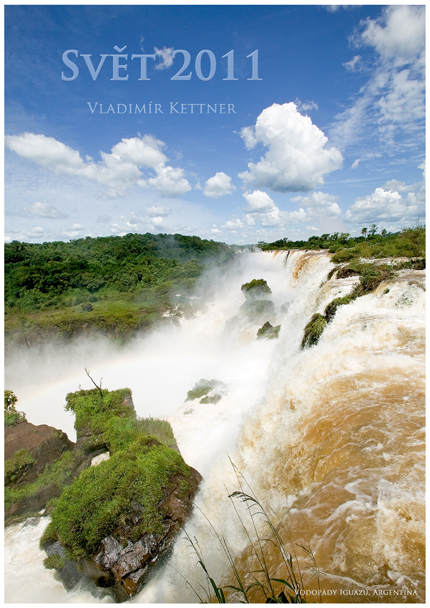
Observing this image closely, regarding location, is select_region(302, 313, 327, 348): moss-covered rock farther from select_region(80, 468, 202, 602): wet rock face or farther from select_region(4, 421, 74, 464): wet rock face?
select_region(4, 421, 74, 464): wet rock face

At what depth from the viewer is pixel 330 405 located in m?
5.36

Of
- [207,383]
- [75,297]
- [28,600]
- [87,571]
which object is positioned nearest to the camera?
[87,571]

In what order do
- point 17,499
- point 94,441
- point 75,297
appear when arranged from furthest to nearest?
point 75,297
point 94,441
point 17,499

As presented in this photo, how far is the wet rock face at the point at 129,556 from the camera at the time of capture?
4859 mm

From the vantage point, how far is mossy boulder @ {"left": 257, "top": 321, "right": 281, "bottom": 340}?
17547 mm

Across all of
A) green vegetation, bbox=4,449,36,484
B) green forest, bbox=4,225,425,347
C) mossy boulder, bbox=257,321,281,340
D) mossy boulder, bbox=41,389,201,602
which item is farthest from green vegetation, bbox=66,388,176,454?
green forest, bbox=4,225,425,347

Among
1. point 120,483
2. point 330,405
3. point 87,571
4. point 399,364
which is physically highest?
point 399,364

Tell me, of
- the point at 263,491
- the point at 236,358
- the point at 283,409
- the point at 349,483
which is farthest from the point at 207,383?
the point at 349,483

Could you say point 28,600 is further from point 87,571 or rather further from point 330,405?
point 330,405

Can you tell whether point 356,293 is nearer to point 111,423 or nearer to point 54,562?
point 111,423

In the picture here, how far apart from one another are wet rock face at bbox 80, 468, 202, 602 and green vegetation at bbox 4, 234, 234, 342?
882 inches

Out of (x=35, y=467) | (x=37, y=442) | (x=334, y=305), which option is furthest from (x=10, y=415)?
(x=334, y=305)

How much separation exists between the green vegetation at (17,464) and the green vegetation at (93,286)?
18.2 meters

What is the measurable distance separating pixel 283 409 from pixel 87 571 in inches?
200
